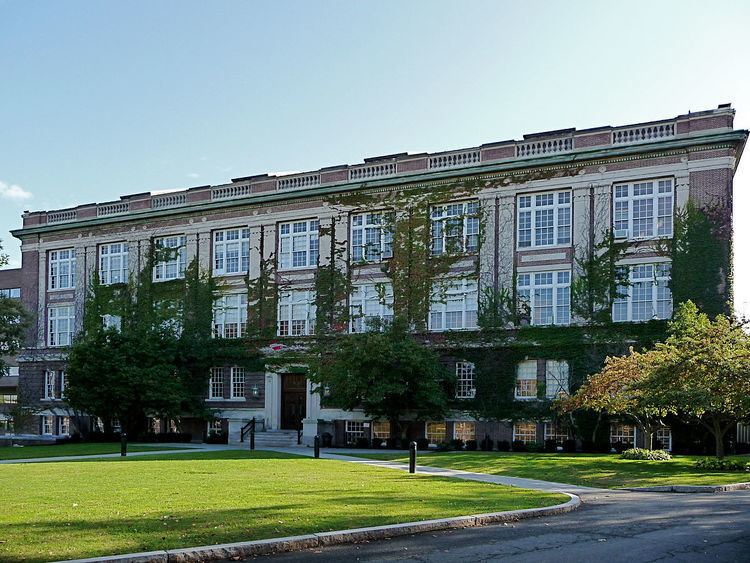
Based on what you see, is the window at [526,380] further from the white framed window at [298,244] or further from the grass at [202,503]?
the grass at [202,503]

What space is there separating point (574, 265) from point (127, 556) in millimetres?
31992

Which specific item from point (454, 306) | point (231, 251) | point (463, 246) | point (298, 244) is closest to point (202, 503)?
point (454, 306)

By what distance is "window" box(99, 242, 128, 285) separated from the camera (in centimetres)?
5376

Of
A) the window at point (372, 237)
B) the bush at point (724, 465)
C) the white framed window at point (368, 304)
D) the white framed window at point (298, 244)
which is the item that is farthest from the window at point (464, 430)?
the bush at point (724, 465)

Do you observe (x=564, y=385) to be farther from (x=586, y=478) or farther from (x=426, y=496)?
(x=426, y=496)

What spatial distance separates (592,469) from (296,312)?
23515 mm

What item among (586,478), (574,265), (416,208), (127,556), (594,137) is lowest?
(586,478)

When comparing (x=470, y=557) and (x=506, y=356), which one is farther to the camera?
(x=506, y=356)

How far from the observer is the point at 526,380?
133 ft

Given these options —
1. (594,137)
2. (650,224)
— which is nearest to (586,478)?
(650,224)

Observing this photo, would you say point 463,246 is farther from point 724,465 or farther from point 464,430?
point 724,465

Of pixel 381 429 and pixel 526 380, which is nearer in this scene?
pixel 526 380

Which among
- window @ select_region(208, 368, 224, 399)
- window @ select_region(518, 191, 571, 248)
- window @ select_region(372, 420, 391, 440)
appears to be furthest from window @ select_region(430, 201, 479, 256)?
window @ select_region(208, 368, 224, 399)

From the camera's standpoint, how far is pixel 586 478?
24453 millimetres
